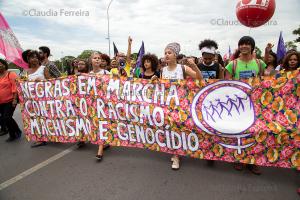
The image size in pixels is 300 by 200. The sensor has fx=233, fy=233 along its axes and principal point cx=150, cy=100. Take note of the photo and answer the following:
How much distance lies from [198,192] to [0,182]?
2603mm

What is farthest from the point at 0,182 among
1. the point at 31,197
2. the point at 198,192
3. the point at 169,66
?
the point at 169,66

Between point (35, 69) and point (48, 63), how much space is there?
35 centimetres

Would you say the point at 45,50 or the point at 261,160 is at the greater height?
the point at 45,50

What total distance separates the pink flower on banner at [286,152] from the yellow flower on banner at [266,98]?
2.00 feet

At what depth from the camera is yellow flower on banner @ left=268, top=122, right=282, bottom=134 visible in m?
2.94

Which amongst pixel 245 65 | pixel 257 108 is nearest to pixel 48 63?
pixel 245 65

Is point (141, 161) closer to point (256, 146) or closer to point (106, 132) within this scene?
point (106, 132)

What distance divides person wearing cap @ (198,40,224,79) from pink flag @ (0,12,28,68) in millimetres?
3684

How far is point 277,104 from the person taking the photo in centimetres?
299

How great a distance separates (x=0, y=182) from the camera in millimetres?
3125

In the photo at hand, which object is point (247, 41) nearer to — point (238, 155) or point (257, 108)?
point (257, 108)

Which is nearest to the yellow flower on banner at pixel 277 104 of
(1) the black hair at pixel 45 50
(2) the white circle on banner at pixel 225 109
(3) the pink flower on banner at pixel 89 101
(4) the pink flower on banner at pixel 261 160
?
(2) the white circle on banner at pixel 225 109

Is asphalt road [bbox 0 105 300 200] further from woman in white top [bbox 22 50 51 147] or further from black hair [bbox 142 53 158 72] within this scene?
black hair [bbox 142 53 158 72]

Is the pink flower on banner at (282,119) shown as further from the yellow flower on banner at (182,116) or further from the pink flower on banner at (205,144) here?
the yellow flower on banner at (182,116)
